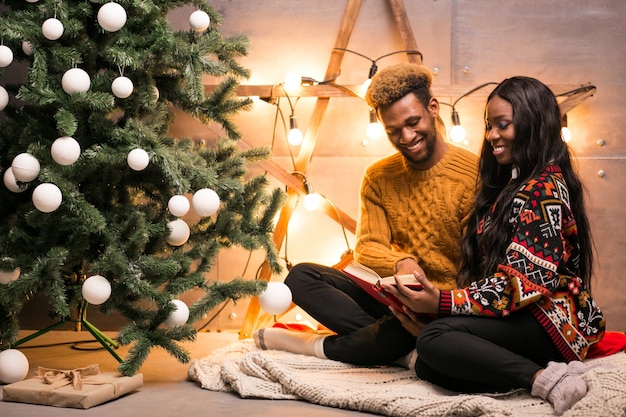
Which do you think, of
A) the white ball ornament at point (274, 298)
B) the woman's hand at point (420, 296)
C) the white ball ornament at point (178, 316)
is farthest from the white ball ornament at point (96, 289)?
the woman's hand at point (420, 296)

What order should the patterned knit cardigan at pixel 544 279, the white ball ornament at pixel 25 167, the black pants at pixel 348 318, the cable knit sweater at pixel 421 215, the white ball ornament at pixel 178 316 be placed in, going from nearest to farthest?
the patterned knit cardigan at pixel 544 279 → the white ball ornament at pixel 25 167 → the white ball ornament at pixel 178 316 → the black pants at pixel 348 318 → the cable knit sweater at pixel 421 215

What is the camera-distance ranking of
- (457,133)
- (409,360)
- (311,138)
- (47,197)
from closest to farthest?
(47,197)
(409,360)
(457,133)
(311,138)

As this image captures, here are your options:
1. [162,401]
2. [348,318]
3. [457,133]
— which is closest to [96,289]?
[162,401]

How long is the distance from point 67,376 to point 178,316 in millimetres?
318

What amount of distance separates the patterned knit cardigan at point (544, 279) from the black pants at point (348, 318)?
0.98 ft

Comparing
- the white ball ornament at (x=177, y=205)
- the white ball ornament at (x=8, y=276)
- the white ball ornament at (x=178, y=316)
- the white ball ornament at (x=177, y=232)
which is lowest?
the white ball ornament at (x=178, y=316)

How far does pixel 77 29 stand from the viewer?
190cm

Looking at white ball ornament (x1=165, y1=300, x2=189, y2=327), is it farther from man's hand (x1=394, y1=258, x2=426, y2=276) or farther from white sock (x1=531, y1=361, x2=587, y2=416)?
white sock (x1=531, y1=361, x2=587, y2=416)

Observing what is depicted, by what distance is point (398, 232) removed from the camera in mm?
2258

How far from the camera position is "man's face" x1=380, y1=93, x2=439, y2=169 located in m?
2.12

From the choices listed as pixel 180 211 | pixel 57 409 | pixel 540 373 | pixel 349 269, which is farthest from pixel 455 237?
pixel 57 409

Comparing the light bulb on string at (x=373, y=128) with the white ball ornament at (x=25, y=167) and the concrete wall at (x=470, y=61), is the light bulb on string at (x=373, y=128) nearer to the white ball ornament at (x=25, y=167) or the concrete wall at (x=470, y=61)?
the concrete wall at (x=470, y=61)

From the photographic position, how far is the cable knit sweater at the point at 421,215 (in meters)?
2.15

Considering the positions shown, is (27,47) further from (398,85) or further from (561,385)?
(561,385)
